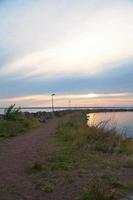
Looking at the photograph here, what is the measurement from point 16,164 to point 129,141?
6.42 metres

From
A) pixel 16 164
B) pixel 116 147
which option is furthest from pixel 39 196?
pixel 116 147

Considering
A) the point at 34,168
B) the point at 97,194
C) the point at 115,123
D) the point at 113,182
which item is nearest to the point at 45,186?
the point at 113,182

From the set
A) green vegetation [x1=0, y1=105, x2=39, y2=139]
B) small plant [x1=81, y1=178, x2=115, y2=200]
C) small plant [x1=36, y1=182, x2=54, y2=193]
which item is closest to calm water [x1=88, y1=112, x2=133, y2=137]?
green vegetation [x1=0, y1=105, x2=39, y2=139]

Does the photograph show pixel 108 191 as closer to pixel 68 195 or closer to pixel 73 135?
pixel 68 195

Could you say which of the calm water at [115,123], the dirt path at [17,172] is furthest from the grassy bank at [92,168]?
the calm water at [115,123]

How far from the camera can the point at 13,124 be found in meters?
32.5

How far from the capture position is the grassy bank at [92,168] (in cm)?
1015

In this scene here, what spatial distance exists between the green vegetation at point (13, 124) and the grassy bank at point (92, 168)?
28.4ft

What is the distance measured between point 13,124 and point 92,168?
19.9 m

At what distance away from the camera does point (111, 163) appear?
13.9 metres

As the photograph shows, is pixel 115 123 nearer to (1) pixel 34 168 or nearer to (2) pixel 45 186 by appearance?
(1) pixel 34 168

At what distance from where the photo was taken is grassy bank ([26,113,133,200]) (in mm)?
Result: 10151

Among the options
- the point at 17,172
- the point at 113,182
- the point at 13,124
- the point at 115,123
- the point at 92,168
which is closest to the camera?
the point at 113,182

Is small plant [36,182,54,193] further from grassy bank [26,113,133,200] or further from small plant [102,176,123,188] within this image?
small plant [102,176,123,188]
